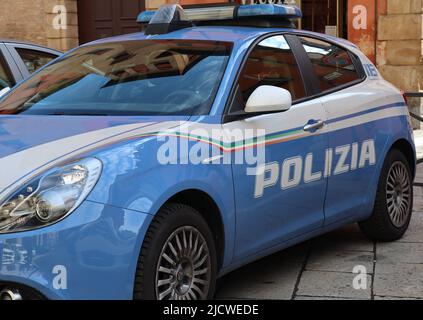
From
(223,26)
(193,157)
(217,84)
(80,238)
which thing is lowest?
(80,238)

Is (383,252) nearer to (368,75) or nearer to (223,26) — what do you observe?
(368,75)

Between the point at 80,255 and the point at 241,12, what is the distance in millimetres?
2517

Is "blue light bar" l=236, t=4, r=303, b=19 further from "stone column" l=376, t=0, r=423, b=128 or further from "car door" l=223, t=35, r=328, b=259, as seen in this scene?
"stone column" l=376, t=0, r=423, b=128

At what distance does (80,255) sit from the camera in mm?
3072

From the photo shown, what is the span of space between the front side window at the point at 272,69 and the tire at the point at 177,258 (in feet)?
3.20

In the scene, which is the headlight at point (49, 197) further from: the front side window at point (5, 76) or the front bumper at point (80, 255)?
the front side window at point (5, 76)

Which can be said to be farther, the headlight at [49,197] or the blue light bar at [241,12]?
the blue light bar at [241,12]

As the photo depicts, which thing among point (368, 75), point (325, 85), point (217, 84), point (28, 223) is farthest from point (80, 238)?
point (368, 75)

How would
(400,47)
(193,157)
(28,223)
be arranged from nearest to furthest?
(28,223) → (193,157) → (400,47)

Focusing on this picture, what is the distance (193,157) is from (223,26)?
162 centimetres

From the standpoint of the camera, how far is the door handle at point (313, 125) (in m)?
4.60

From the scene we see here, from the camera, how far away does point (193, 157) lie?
369cm

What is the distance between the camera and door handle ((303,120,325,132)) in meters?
4.60

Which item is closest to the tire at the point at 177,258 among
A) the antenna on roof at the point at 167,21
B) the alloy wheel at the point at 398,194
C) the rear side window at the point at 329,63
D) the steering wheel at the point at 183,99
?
the steering wheel at the point at 183,99
